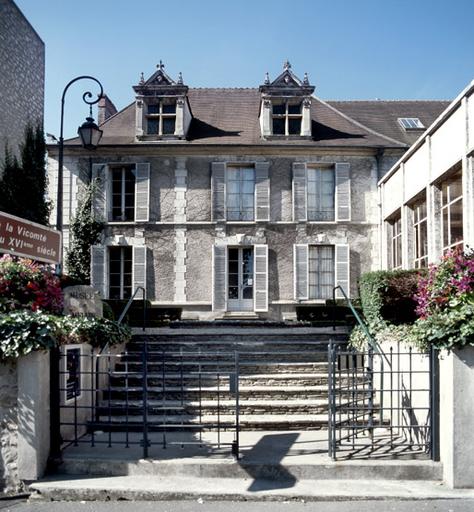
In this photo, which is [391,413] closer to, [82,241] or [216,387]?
[216,387]

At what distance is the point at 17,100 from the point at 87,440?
1198cm

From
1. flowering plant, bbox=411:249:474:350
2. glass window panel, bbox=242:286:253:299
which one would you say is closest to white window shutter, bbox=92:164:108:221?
glass window panel, bbox=242:286:253:299

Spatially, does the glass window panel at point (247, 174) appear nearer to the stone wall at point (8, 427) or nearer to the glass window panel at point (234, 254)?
the glass window panel at point (234, 254)

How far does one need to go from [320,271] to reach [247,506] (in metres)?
10.7

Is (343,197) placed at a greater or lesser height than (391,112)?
lesser

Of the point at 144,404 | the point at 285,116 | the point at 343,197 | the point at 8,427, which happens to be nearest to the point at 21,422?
the point at 8,427

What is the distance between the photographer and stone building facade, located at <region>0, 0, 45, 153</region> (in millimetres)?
14336

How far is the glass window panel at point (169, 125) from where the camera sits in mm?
15758

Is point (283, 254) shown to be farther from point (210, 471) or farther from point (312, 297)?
point (210, 471)

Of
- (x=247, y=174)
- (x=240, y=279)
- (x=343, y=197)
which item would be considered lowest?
(x=240, y=279)

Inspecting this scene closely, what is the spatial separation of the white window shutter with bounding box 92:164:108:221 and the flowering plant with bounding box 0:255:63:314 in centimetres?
A: 944

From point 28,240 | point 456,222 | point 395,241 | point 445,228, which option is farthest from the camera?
point 395,241

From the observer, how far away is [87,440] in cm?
627

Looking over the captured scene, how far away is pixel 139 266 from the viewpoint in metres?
15.1
